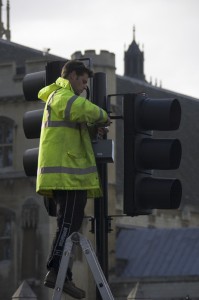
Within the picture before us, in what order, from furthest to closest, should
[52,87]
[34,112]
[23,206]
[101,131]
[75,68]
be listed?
[23,206], [34,112], [101,131], [52,87], [75,68]

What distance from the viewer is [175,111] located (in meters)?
10.3

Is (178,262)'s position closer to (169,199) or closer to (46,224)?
(46,224)

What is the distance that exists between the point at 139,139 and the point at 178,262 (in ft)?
116

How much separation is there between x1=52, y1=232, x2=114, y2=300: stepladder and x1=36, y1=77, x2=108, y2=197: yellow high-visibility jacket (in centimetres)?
38

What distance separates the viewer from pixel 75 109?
9.48 meters

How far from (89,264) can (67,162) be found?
2.42 feet

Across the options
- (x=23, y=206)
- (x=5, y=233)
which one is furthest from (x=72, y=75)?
(x=5, y=233)

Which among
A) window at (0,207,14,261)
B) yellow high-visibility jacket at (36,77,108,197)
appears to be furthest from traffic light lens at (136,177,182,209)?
window at (0,207,14,261)

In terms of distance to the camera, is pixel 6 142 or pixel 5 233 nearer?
pixel 5 233

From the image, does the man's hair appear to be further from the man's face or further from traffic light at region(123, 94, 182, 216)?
traffic light at region(123, 94, 182, 216)

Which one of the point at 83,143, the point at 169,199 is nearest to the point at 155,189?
the point at 169,199

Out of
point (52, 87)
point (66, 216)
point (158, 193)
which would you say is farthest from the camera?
point (158, 193)

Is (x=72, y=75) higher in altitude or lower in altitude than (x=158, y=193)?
higher

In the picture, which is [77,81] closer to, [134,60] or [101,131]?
[101,131]
